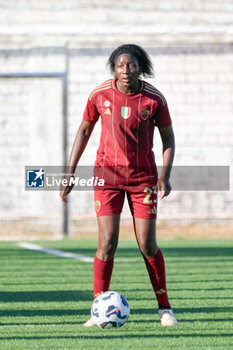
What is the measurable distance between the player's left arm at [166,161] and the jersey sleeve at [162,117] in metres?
0.04

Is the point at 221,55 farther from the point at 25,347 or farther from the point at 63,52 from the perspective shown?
the point at 25,347

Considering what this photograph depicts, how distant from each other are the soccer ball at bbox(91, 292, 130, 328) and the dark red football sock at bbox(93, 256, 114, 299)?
193 millimetres

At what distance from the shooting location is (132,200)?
5.77 metres

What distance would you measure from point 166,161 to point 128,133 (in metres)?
0.37

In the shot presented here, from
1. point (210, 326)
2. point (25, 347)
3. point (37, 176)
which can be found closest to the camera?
point (25, 347)

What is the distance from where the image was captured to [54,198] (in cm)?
1598

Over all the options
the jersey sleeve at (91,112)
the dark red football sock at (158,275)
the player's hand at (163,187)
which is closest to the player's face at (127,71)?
the jersey sleeve at (91,112)

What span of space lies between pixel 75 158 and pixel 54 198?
10.1 meters

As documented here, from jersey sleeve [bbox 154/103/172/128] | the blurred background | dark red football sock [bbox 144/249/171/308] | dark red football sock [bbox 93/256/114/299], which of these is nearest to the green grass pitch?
dark red football sock [bbox 144/249/171/308]

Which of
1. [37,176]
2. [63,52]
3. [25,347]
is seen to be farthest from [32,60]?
[25,347]

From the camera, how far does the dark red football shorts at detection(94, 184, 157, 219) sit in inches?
225

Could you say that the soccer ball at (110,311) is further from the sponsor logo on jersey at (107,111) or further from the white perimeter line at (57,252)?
the white perimeter line at (57,252)

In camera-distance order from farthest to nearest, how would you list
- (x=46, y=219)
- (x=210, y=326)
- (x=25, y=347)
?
(x=46, y=219)
(x=210, y=326)
(x=25, y=347)

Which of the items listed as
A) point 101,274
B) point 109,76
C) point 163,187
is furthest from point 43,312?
point 109,76
